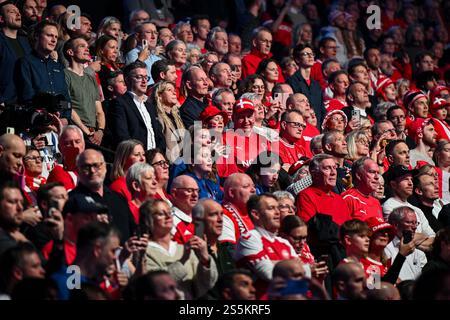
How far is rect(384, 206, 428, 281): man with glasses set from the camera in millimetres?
8992

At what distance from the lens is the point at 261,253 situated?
764 cm

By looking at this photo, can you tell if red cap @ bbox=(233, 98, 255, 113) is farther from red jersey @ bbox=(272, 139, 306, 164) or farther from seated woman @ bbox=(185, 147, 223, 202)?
seated woman @ bbox=(185, 147, 223, 202)

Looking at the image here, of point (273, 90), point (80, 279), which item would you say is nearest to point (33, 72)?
point (273, 90)

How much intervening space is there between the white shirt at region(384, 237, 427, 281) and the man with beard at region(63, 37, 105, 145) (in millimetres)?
2769

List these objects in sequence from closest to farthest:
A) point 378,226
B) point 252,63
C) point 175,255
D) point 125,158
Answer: point 175,255
point 125,158
point 378,226
point 252,63

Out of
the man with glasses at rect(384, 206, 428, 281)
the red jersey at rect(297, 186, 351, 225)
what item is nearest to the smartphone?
the man with glasses at rect(384, 206, 428, 281)

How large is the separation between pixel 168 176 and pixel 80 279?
8.36 ft

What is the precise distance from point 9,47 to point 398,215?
383 cm

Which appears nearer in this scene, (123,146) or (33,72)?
(123,146)

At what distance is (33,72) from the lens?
10039 mm

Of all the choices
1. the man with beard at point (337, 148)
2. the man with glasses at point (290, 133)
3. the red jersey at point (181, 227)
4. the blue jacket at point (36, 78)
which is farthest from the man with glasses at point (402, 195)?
the blue jacket at point (36, 78)

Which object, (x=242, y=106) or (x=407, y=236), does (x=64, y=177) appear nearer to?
(x=242, y=106)

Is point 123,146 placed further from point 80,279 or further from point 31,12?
point 31,12

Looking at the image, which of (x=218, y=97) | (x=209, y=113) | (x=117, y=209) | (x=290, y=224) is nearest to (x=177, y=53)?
(x=218, y=97)
